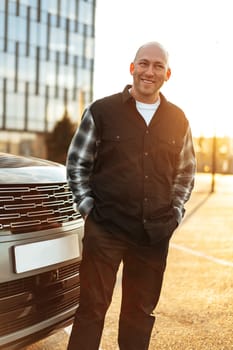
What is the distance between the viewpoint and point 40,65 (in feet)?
156

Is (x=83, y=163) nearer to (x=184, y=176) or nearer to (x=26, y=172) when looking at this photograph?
(x=26, y=172)

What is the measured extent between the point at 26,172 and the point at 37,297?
71 cm

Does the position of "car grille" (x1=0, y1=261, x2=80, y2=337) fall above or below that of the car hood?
below

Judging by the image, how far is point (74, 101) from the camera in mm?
50594

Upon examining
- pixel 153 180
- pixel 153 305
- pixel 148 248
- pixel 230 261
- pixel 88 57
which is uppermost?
pixel 88 57

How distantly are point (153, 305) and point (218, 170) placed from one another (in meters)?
87.6

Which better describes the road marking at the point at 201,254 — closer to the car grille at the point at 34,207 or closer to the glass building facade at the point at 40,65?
the car grille at the point at 34,207

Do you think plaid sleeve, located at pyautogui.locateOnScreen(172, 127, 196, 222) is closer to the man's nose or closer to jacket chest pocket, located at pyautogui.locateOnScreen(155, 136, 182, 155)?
jacket chest pocket, located at pyautogui.locateOnScreen(155, 136, 182, 155)

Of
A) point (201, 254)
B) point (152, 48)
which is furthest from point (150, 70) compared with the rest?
point (201, 254)

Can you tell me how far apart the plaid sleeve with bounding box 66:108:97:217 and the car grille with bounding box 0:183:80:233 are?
0.78ft

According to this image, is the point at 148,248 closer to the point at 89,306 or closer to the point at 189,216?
the point at 89,306

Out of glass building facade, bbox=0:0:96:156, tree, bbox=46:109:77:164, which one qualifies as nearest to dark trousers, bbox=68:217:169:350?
glass building facade, bbox=0:0:96:156

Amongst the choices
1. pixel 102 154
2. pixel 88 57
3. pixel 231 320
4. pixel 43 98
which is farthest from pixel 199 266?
pixel 88 57

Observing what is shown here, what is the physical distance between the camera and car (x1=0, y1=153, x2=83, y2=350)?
8.63 feet
